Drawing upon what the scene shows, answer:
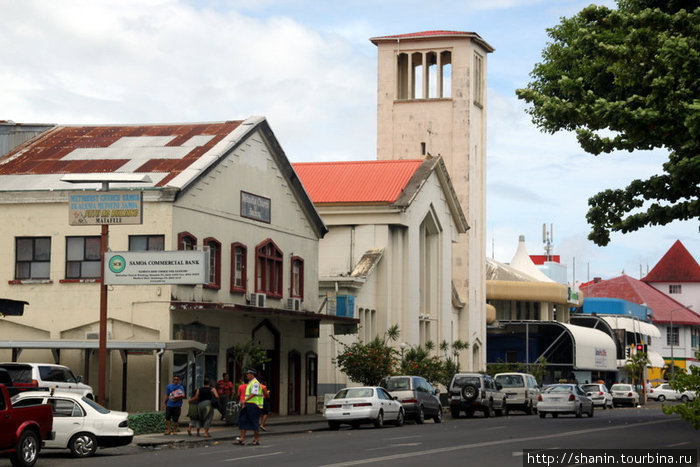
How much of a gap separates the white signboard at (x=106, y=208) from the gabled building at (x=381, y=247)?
22.3 metres

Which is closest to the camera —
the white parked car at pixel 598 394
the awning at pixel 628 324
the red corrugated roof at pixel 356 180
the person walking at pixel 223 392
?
the person walking at pixel 223 392

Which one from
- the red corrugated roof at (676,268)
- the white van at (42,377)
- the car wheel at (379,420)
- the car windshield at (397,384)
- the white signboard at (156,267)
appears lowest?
the car wheel at (379,420)

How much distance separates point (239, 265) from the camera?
149 ft

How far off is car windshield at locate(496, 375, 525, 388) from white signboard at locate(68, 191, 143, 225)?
24.2 meters

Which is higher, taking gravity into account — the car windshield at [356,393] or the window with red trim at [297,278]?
the window with red trim at [297,278]

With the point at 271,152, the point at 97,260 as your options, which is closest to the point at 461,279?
the point at 271,152

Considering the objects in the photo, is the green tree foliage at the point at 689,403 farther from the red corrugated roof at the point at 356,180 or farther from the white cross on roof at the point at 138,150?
the red corrugated roof at the point at 356,180

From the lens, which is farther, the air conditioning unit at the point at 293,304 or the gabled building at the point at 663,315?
the gabled building at the point at 663,315

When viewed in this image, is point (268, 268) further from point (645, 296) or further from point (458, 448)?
point (645, 296)

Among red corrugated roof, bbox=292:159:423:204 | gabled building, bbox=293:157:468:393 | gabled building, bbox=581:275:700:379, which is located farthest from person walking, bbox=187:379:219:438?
gabled building, bbox=581:275:700:379

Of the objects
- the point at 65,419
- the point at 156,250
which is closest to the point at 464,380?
the point at 156,250

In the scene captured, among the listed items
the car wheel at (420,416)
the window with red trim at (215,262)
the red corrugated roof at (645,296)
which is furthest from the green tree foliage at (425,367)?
the red corrugated roof at (645,296)

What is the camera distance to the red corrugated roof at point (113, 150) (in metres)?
42.7

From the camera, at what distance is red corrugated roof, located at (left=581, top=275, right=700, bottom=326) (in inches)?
5669
